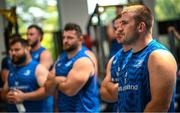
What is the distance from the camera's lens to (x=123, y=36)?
213cm

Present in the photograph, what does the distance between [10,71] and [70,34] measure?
751mm

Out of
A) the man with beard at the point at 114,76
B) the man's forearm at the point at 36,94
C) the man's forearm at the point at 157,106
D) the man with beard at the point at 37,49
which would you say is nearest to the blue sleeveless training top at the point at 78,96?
the man's forearm at the point at 36,94

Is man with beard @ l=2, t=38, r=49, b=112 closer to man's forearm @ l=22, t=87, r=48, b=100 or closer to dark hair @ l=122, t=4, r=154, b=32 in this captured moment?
man's forearm @ l=22, t=87, r=48, b=100

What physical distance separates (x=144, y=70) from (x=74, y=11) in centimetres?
168

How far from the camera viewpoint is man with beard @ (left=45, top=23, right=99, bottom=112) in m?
3.19

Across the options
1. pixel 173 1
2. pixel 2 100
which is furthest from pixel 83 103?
pixel 173 1

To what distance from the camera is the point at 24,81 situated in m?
3.63

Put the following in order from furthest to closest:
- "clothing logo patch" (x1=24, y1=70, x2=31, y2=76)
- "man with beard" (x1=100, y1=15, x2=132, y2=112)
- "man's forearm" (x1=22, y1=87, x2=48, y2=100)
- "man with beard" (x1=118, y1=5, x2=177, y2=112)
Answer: "clothing logo patch" (x1=24, y1=70, x2=31, y2=76)
"man's forearm" (x1=22, y1=87, x2=48, y2=100)
"man with beard" (x1=100, y1=15, x2=132, y2=112)
"man with beard" (x1=118, y1=5, x2=177, y2=112)

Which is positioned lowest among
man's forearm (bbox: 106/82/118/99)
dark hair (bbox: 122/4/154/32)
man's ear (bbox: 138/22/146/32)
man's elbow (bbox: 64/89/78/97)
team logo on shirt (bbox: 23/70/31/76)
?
man's elbow (bbox: 64/89/78/97)

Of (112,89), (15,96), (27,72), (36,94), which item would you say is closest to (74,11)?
(27,72)

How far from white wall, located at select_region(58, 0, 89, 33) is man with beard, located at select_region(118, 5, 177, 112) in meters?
1.41

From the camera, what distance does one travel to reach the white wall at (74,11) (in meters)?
3.54

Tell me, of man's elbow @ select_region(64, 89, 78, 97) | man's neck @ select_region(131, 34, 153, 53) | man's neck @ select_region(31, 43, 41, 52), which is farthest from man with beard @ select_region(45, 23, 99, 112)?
man's neck @ select_region(131, 34, 153, 53)

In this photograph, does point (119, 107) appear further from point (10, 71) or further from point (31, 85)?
point (10, 71)
